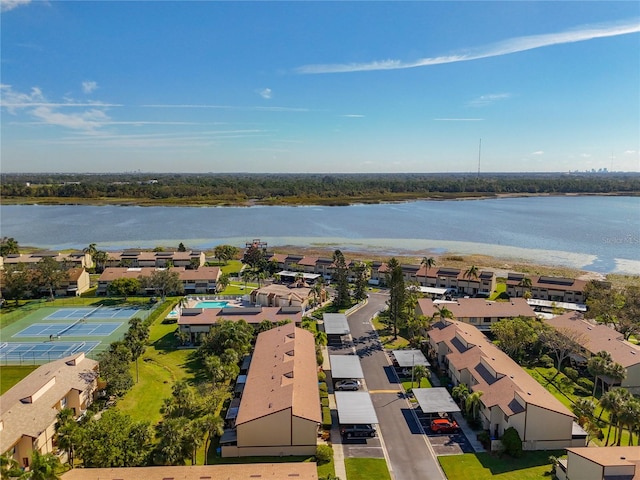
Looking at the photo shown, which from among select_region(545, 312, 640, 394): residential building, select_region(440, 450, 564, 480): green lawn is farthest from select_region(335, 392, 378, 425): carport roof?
select_region(545, 312, 640, 394): residential building

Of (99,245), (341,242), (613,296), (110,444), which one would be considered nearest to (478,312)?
(613,296)

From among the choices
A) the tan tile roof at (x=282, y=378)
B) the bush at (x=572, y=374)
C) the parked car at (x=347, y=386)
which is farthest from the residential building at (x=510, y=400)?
the tan tile roof at (x=282, y=378)

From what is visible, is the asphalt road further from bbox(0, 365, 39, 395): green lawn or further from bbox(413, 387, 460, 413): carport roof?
bbox(0, 365, 39, 395): green lawn

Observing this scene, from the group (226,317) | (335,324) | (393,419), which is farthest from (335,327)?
(393,419)

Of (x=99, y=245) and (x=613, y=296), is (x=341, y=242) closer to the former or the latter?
(x=99, y=245)

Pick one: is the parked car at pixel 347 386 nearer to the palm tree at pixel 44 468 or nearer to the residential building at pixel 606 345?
the residential building at pixel 606 345
